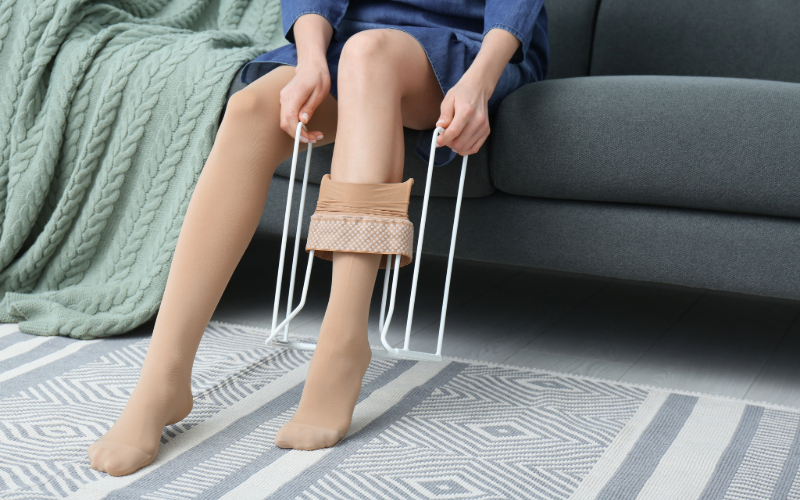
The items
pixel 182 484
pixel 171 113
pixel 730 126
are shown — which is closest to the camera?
pixel 182 484

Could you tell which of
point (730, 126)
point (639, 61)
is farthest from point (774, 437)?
point (639, 61)

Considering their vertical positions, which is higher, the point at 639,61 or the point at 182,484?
the point at 639,61

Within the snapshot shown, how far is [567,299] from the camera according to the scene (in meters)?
1.54

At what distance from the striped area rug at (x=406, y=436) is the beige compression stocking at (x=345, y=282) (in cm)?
3

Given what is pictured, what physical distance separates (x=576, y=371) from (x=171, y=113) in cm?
76

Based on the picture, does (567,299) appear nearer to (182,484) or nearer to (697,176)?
(697,176)

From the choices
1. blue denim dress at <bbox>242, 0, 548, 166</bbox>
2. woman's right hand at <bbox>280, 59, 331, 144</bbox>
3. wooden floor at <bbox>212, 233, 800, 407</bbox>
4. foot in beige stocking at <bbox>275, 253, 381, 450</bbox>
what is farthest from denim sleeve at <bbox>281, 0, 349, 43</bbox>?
wooden floor at <bbox>212, 233, 800, 407</bbox>

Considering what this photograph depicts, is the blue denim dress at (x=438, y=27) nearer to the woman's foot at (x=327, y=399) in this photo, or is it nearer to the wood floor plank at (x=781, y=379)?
the woman's foot at (x=327, y=399)

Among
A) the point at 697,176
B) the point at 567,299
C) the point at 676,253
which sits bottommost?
the point at 567,299

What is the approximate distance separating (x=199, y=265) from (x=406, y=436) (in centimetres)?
29

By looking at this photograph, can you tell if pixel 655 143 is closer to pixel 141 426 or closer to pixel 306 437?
pixel 306 437

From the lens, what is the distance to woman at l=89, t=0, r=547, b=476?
2.56ft

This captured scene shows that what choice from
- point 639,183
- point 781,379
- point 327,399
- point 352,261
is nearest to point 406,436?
point 327,399

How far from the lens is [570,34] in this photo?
1.65 metres
